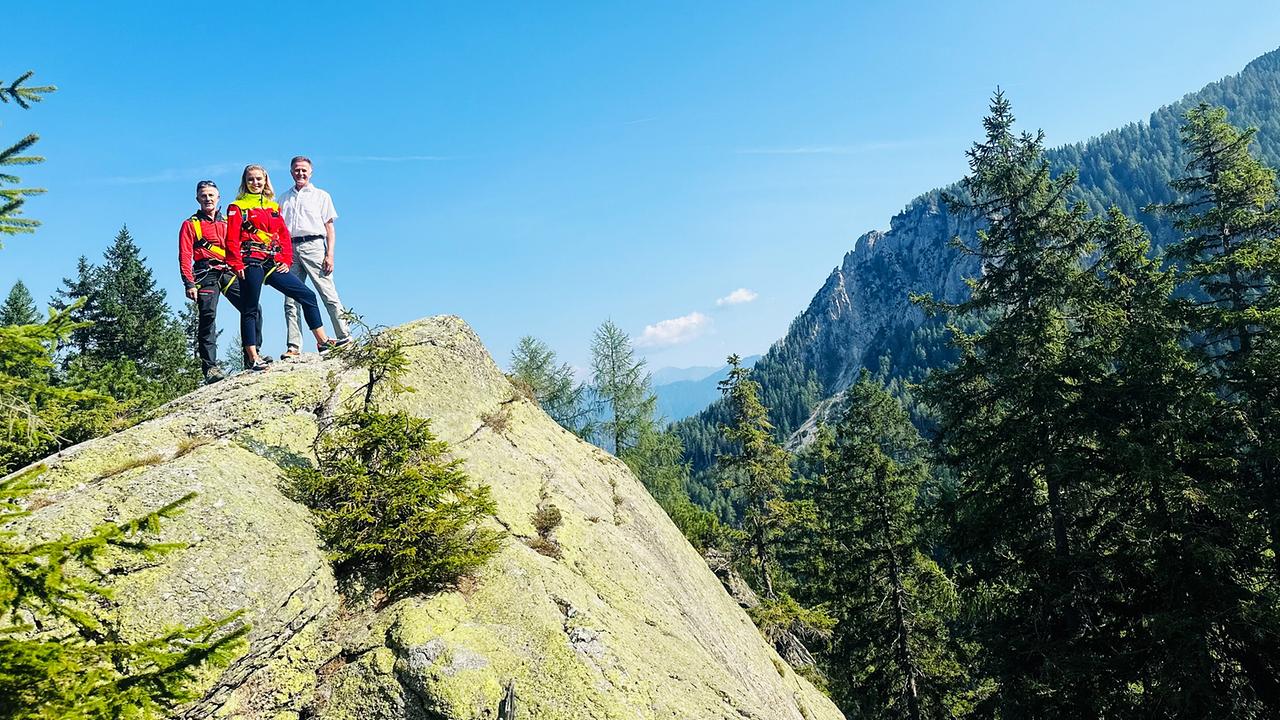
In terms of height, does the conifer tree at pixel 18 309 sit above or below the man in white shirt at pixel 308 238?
above

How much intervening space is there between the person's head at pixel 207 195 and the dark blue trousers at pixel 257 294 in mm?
946

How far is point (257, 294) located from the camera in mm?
8859

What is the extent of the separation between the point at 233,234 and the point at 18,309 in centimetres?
4903

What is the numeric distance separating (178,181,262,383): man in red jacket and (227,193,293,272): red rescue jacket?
15 cm

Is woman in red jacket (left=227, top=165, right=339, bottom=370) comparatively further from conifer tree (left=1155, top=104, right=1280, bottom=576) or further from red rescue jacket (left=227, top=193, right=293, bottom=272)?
conifer tree (left=1155, top=104, right=1280, bottom=576)

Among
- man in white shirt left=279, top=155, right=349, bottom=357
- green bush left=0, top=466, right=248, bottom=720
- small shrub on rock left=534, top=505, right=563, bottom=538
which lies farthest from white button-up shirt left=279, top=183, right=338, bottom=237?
green bush left=0, top=466, right=248, bottom=720

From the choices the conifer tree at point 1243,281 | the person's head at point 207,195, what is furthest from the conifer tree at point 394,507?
the conifer tree at point 1243,281

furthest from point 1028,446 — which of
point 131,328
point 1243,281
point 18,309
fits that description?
point 18,309

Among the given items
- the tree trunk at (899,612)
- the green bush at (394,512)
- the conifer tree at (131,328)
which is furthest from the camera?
the conifer tree at (131,328)

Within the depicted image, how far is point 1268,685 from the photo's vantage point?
12172 mm

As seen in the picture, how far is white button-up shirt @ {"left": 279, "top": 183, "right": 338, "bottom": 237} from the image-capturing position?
9359 mm

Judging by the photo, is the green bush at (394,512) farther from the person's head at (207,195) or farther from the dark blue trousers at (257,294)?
the person's head at (207,195)

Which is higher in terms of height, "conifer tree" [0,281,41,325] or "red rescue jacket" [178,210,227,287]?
"conifer tree" [0,281,41,325]

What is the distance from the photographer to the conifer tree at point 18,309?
4069 cm
